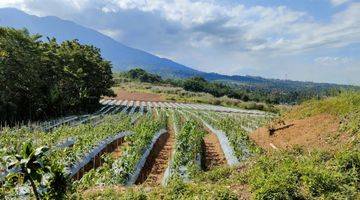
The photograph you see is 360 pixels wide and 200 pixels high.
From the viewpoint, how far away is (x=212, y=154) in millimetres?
21672

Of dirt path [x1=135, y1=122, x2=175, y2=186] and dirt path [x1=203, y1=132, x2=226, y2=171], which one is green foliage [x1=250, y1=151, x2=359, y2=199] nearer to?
dirt path [x1=135, y1=122, x2=175, y2=186]

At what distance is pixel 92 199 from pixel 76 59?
36.1 m

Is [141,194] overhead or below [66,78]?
below

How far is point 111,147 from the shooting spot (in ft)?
74.5

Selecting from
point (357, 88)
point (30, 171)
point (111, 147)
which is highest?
point (357, 88)

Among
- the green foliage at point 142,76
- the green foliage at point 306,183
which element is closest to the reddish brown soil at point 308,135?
the green foliage at point 306,183

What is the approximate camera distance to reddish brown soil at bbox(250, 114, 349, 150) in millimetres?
15289

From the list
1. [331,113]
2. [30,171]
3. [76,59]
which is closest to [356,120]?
[331,113]

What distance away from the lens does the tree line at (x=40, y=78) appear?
1164 inches

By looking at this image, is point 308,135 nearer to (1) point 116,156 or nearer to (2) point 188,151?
(2) point 188,151

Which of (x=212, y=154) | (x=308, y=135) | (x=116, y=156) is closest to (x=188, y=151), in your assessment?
(x=212, y=154)

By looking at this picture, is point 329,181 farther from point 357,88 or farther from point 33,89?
point 33,89

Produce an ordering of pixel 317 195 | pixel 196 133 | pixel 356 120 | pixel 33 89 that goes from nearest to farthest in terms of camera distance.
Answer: pixel 317 195 → pixel 356 120 → pixel 196 133 → pixel 33 89

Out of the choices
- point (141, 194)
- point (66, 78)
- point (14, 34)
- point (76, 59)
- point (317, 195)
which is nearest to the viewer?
point (317, 195)
